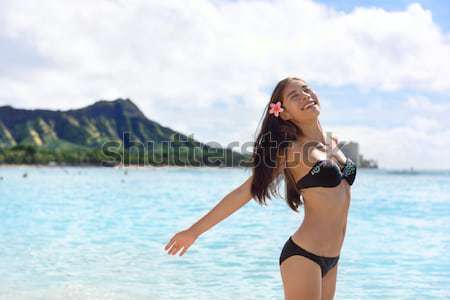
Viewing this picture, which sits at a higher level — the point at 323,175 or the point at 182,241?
the point at 323,175

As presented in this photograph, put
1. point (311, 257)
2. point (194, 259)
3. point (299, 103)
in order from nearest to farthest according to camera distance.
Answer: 1. point (311, 257)
2. point (299, 103)
3. point (194, 259)

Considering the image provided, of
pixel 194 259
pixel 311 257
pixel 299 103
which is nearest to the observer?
pixel 311 257

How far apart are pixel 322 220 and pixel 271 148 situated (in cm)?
47

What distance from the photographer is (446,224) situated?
17.4 meters

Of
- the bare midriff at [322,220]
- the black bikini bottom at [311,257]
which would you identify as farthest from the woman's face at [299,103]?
the black bikini bottom at [311,257]

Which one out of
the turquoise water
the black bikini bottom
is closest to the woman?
the black bikini bottom

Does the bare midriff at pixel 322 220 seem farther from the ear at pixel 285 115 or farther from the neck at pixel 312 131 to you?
the ear at pixel 285 115

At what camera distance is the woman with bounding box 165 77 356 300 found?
3125 mm

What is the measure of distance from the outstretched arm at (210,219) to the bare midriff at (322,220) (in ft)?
1.12

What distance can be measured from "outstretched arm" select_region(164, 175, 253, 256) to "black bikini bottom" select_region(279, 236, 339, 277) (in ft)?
1.12

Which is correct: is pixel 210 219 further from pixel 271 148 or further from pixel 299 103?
pixel 299 103

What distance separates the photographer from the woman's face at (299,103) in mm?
3227

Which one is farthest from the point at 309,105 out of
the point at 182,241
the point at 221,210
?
the point at 182,241

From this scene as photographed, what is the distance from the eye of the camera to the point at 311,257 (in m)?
3.12
